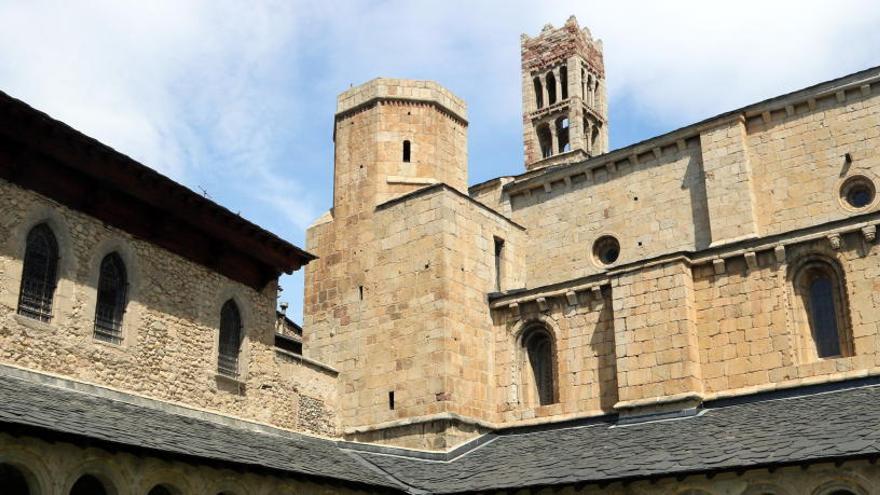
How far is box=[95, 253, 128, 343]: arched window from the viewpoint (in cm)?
1822

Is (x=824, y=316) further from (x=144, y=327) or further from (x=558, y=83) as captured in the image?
(x=558, y=83)

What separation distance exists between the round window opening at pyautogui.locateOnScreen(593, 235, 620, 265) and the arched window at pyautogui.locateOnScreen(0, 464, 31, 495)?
624 inches

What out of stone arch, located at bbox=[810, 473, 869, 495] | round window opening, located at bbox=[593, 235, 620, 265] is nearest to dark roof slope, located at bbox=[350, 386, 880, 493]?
stone arch, located at bbox=[810, 473, 869, 495]

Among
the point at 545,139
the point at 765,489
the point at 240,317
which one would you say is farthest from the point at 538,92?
the point at 765,489

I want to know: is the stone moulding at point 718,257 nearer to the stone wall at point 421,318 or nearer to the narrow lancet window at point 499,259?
the narrow lancet window at point 499,259

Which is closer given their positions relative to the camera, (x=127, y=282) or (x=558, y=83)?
(x=127, y=282)

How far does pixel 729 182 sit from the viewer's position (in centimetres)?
2403

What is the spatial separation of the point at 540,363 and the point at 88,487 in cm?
1222

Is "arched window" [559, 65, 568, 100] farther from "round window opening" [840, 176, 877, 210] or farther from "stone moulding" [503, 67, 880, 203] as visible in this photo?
"round window opening" [840, 176, 877, 210]

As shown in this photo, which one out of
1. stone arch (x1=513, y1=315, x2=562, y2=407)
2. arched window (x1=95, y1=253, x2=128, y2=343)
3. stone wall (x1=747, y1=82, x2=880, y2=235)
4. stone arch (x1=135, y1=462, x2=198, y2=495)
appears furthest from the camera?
stone arch (x1=513, y1=315, x2=562, y2=407)

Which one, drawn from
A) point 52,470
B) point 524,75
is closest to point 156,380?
point 52,470

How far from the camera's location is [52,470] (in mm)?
13680

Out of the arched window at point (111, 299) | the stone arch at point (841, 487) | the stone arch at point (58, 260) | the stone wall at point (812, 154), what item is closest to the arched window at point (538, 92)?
the stone wall at point (812, 154)

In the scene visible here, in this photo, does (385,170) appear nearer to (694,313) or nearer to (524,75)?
(694,313)
